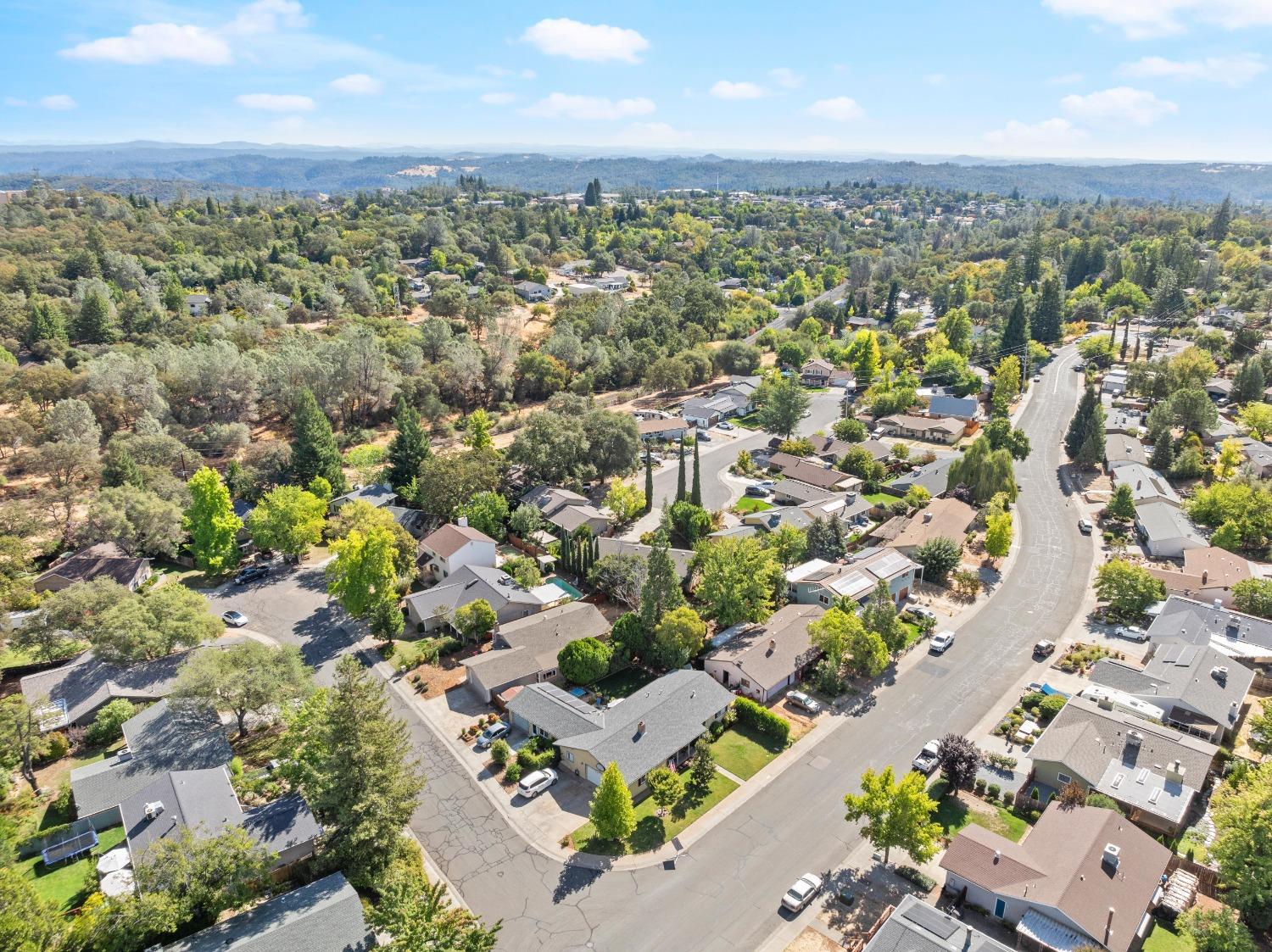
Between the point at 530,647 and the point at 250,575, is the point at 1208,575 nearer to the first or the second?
the point at 530,647

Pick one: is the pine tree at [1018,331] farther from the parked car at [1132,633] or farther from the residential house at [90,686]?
the residential house at [90,686]

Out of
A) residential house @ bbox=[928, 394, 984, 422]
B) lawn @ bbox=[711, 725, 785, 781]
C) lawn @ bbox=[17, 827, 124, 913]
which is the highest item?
residential house @ bbox=[928, 394, 984, 422]

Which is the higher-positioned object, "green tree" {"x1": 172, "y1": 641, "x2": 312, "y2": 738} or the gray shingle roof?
"green tree" {"x1": 172, "y1": 641, "x2": 312, "y2": 738}

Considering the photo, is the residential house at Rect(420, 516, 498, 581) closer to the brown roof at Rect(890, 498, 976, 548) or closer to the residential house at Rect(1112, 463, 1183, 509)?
the brown roof at Rect(890, 498, 976, 548)

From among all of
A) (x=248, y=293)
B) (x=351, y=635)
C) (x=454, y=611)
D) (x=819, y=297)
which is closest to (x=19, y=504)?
(x=351, y=635)

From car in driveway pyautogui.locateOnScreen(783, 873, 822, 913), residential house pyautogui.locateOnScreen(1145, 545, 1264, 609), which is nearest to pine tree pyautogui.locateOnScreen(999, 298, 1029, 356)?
residential house pyautogui.locateOnScreen(1145, 545, 1264, 609)

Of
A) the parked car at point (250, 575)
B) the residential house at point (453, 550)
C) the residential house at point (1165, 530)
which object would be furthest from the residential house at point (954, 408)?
the parked car at point (250, 575)

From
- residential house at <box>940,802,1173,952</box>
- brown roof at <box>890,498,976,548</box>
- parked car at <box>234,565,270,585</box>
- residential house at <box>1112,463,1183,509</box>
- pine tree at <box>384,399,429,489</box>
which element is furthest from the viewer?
pine tree at <box>384,399,429,489</box>

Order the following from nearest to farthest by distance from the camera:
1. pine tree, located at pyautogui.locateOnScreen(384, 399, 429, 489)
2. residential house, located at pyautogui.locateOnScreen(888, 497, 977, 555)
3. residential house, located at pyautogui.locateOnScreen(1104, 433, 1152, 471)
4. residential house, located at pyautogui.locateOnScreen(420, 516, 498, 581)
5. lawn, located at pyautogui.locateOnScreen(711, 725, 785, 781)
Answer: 1. lawn, located at pyautogui.locateOnScreen(711, 725, 785, 781)
2. residential house, located at pyautogui.locateOnScreen(420, 516, 498, 581)
3. residential house, located at pyautogui.locateOnScreen(888, 497, 977, 555)
4. pine tree, located at pyautogui.locateOnScreen(384, 399, 429, 489)
5. residential house, located at pyautogui.locateOnScreen(1104, 433, 1152, 471)
